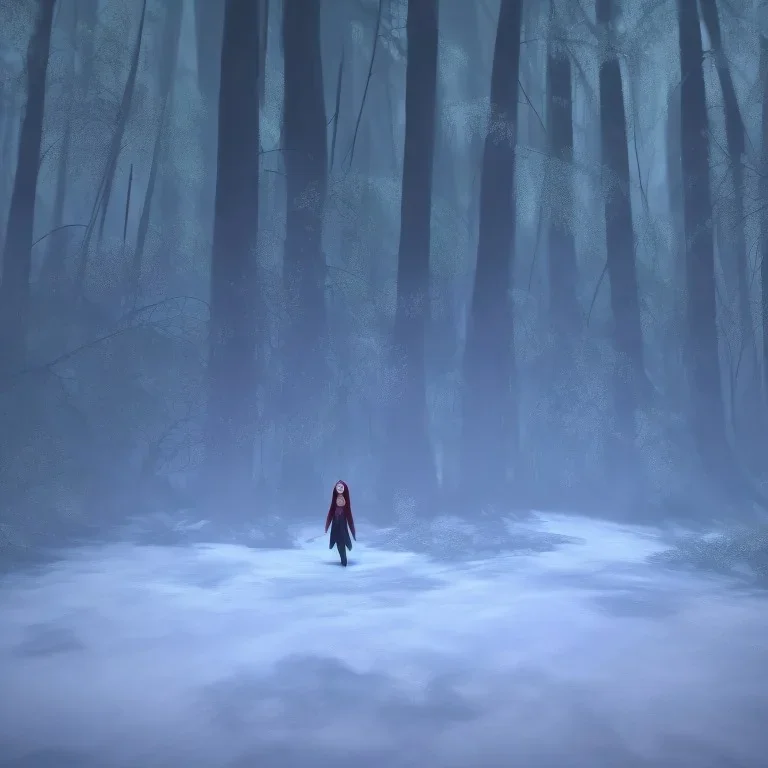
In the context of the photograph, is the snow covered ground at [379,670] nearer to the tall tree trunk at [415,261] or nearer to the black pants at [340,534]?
the black pants at [340,534]

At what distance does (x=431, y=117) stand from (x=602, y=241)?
16.2 feet

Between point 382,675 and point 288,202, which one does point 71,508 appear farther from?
point 382,675

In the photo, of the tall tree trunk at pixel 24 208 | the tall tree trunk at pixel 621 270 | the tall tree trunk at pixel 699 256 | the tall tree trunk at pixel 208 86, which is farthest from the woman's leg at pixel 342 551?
the tall tree trunk at pixel 208 86

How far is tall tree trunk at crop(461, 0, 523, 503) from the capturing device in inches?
432

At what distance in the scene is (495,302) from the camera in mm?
11070

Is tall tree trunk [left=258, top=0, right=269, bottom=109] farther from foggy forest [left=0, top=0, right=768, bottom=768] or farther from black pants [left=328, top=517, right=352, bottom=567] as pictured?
black pants [left=328, top=517, right=352, bottom=567]

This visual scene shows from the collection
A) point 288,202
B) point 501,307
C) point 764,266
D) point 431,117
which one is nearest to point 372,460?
point 501,307

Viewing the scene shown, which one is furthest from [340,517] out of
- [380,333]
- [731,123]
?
[731,123]

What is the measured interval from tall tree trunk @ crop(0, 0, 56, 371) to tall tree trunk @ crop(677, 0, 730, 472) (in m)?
9.70

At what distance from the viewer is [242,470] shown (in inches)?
392

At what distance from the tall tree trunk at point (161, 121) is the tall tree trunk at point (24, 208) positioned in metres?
1.57

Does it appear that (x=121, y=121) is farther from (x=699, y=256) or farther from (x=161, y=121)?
(x=699, y=256)

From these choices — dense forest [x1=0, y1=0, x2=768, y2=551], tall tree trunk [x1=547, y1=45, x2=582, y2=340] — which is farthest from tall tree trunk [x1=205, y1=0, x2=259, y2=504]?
tall tree trunk [x1=547, y1=45, x2=582, y2=340]

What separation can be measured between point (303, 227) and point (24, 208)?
394 cm
